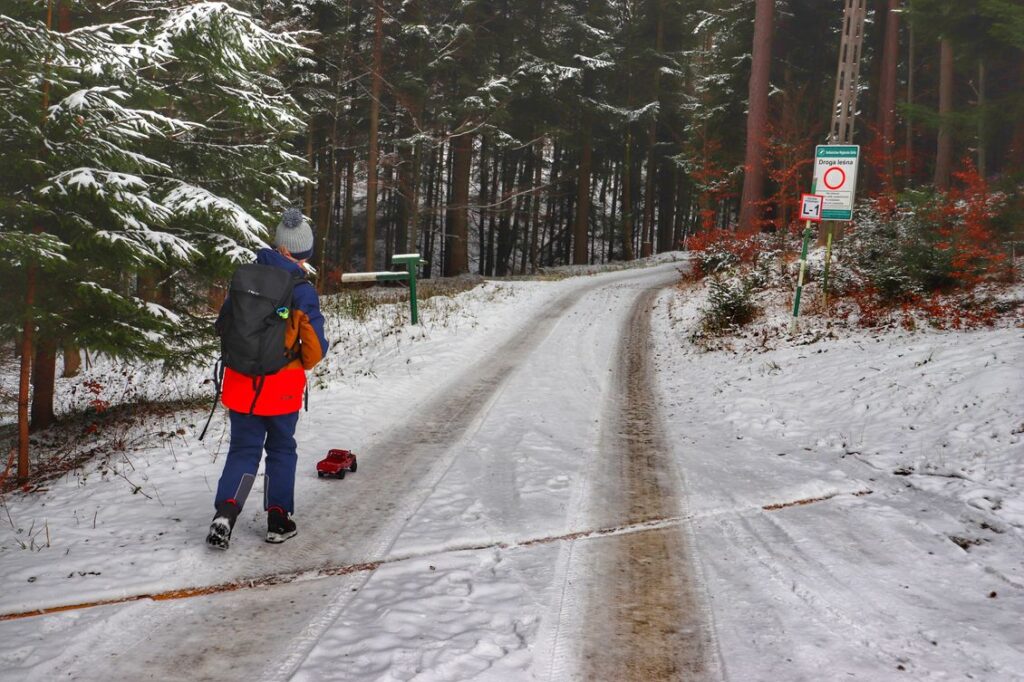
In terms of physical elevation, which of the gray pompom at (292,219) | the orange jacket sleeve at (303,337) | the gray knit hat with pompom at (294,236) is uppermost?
the gray pompom at (292,219)

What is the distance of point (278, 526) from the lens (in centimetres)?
400

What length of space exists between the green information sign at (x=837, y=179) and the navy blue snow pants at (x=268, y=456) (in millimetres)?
9817

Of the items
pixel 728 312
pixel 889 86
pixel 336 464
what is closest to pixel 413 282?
pixel 728 312

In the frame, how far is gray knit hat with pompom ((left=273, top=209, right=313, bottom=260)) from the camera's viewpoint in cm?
405

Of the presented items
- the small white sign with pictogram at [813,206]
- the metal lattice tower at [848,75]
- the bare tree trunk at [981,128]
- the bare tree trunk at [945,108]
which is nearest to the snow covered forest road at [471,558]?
the small white sign with pictogram at [813,206]

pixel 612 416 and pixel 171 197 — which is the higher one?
pixel 171 197

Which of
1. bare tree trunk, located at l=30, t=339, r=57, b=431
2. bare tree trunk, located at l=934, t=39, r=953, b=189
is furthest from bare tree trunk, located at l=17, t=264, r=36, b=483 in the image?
bare tree trunk, located at l=934, t=39, r=953, b=189

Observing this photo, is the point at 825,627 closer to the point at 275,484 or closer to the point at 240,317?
the point at 275,484

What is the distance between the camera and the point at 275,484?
4.03m

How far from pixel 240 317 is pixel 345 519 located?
64.9 inches

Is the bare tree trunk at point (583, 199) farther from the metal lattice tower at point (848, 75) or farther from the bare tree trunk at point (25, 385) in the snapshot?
the bare tree trunk at point (25, 385)

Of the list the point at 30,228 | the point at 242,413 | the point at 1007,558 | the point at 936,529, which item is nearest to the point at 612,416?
the point at 936,529

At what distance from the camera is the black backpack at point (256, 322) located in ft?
12.3

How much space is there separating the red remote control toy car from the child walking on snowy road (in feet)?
3.47
